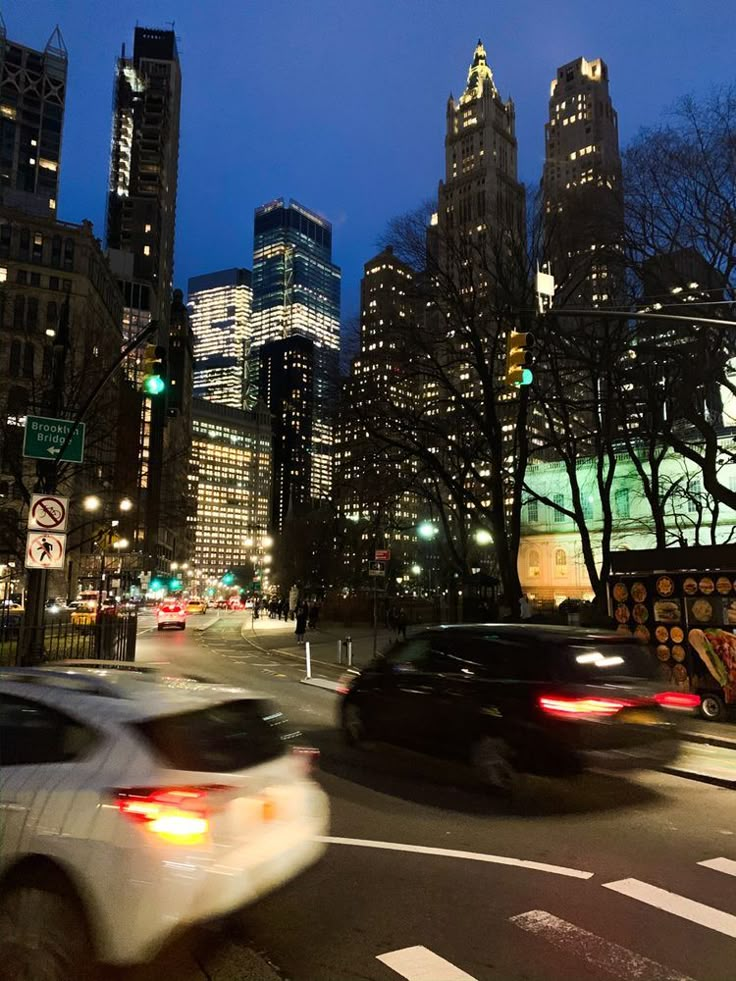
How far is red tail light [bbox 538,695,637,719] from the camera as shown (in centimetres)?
712

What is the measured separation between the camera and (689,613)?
14.4 metres

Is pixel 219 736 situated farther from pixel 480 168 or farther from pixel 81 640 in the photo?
pixel 480 168

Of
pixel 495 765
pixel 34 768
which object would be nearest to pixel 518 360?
pixel 495 765

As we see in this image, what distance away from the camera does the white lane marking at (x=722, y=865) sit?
564cm

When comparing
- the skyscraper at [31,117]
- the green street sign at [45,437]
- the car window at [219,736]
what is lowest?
the car window at [219,736]

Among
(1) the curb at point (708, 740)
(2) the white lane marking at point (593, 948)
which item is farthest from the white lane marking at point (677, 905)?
(1) the curb at point (708, 740)

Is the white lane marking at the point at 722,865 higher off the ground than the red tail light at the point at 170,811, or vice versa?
the red tail light at the point at 170,811

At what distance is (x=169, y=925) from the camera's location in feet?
12.2

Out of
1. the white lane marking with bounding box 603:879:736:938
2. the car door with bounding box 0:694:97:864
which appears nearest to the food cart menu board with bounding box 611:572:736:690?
the white lane marking with bounding box 603:879:736:938

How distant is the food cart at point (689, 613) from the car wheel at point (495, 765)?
23.3 feet

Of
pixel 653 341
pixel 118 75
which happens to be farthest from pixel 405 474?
pixel 118 75

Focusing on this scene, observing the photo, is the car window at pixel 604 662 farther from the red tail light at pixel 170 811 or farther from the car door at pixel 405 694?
the red tail light at pixel 170 811

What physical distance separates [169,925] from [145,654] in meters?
24.4

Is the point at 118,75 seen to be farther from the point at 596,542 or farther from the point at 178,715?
the point at 178,715
